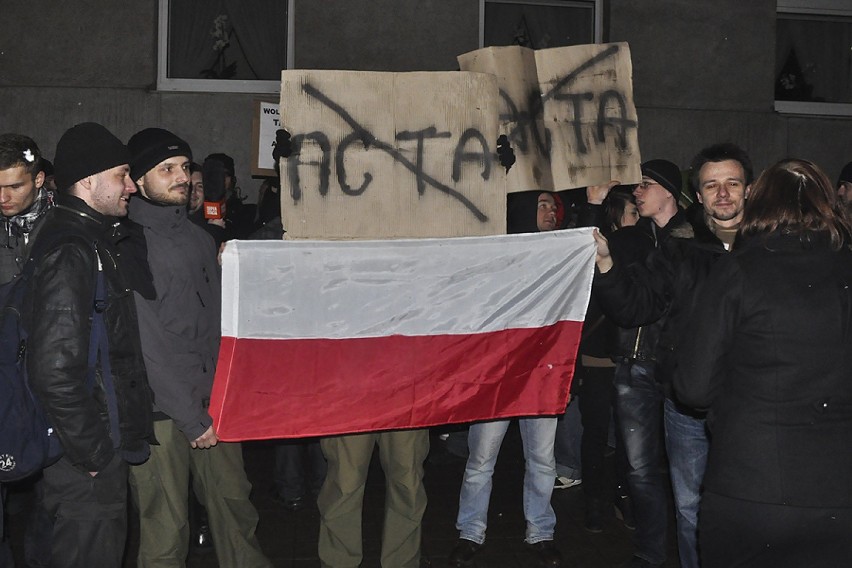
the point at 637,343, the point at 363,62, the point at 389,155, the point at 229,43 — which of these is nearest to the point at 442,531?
the point at 637,343

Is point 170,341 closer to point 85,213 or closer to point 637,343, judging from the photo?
point 85,213

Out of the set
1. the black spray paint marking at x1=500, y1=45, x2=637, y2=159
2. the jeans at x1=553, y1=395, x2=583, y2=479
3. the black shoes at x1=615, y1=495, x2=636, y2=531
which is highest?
the black spray paint marking at x1=500, y1=45, x2=637, y2=159

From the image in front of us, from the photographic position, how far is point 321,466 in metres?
6.50

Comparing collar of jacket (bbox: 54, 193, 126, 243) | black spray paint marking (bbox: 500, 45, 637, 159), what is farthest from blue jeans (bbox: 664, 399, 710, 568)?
collar of jacket (bbox: 54, 193, 126, 243)

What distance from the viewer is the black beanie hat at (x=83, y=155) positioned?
380 centimetres

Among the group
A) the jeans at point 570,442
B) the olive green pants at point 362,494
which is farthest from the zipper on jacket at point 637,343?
the jeans at point 570,442

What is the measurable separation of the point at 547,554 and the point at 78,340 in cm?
296

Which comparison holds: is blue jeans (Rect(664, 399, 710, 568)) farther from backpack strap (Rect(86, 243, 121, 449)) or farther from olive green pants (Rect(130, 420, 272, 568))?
backpack strap (Rect(86, 243, 121, 449))

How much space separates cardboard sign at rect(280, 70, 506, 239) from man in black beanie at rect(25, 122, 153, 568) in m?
0.75

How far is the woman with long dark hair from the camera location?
2.98 m

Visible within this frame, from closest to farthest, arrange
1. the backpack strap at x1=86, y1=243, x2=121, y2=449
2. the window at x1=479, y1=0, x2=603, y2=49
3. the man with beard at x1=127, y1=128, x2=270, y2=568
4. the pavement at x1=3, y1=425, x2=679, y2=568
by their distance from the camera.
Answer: the backpack strap at x1=86, y1=243, x2=121, y2=449 → the man with beard at x1=127, y1=128, x2=270, y2=568 → the pavement at x1=3, y1=425, x2=679, y2=568 → the window at x1=479, y1=0, x2=603, y2=49

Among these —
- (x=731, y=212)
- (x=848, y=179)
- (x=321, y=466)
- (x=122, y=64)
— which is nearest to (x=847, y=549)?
(x=731, y=212)

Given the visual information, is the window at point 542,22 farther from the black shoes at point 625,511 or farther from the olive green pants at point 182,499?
the olive green pants at point 182,499

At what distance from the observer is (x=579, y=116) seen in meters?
4.53
